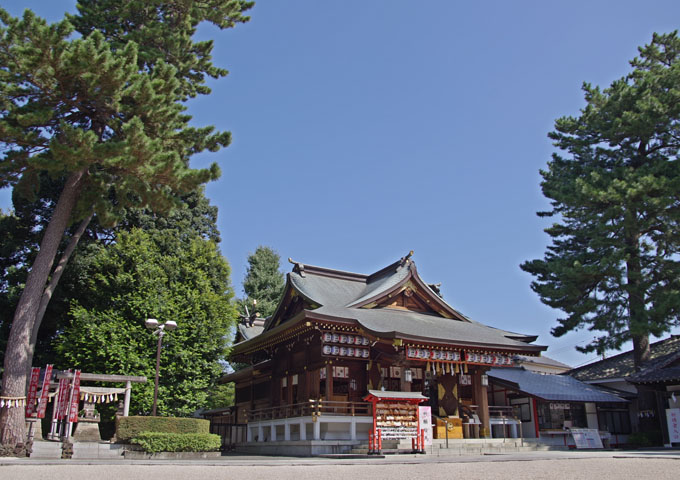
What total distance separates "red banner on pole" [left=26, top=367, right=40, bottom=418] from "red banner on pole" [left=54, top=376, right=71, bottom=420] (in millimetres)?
720

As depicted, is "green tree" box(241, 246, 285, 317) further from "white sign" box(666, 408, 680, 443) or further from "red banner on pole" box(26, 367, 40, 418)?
"white sign" box(666, 408, 680, 443)

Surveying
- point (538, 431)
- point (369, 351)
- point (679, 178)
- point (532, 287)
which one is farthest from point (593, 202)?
point (369, 351)

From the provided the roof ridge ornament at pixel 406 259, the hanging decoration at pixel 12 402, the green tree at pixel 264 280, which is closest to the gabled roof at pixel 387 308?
the roof ridge ornament at pixel 406 259

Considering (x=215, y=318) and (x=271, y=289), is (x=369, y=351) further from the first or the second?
(x=271, y=289)

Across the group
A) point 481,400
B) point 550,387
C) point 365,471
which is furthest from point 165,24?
point 550,387

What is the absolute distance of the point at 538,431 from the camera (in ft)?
77.7

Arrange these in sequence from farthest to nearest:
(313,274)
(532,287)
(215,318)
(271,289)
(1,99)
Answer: (271,289) → (532,287) → (313,274) → (215,318) → (1,99)

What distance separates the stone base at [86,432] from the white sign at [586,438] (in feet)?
63.3

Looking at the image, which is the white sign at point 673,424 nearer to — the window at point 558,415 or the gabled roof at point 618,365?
the window at point 558,415

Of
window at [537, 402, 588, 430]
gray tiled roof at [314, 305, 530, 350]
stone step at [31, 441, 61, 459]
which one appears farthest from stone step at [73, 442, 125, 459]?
window at [537, 402, 588, 430]

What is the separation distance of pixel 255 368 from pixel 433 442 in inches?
456

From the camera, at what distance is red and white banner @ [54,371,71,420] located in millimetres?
17500

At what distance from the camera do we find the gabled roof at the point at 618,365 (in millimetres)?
27625

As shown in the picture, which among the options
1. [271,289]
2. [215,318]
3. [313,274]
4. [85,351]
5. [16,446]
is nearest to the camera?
[16,446]
